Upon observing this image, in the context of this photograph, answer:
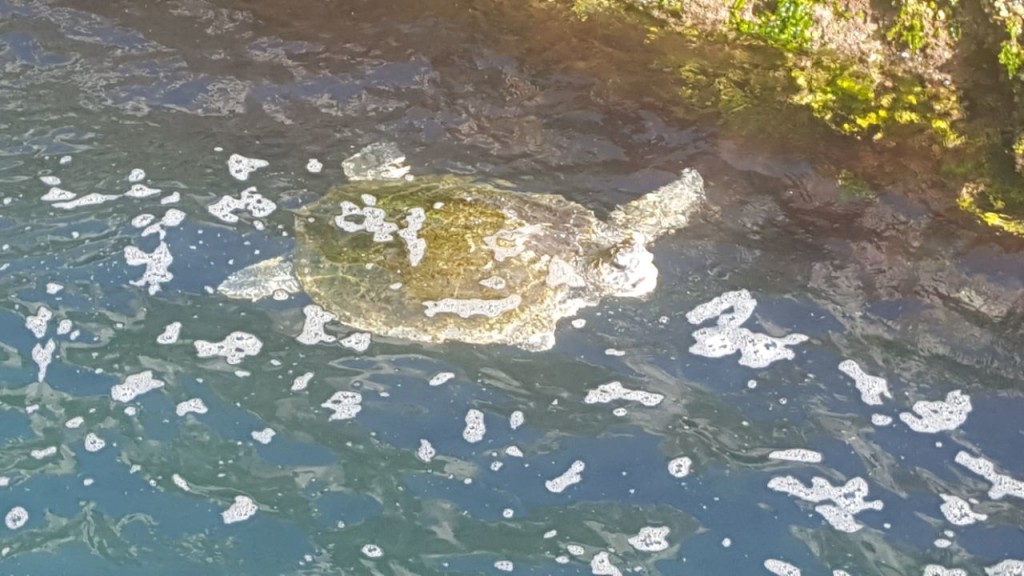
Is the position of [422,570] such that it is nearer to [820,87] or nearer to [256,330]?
[256,330]

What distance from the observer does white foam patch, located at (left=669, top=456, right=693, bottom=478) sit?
4324 millimetres

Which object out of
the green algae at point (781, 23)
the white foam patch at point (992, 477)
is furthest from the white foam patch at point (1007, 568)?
the green algae at point (781, 23)

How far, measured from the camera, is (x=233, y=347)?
4816mm

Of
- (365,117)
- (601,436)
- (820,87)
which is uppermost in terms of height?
(820,87)

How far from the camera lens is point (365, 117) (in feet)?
20.6

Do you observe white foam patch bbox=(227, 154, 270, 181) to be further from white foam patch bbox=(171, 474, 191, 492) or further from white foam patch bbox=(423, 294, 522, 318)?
white foam patch bbox=(171, 474, 191, 492)

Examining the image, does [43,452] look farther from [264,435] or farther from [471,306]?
[471,306]

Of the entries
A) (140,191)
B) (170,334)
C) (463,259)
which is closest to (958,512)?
(463,259)

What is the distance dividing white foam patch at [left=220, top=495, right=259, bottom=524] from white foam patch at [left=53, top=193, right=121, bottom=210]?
7.86ft

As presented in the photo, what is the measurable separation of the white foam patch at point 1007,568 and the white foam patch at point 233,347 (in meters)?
3.75

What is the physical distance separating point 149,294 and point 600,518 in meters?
2.83

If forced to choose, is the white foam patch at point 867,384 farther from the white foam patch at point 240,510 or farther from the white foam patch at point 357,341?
the white foam patch at point 240,510

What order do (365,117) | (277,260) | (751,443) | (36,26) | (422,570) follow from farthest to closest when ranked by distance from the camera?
(36,26), (365,117), (277,260), (751,443), (422,570)

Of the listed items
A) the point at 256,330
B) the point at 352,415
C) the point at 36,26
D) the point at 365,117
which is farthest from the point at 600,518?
the point at 36,26
